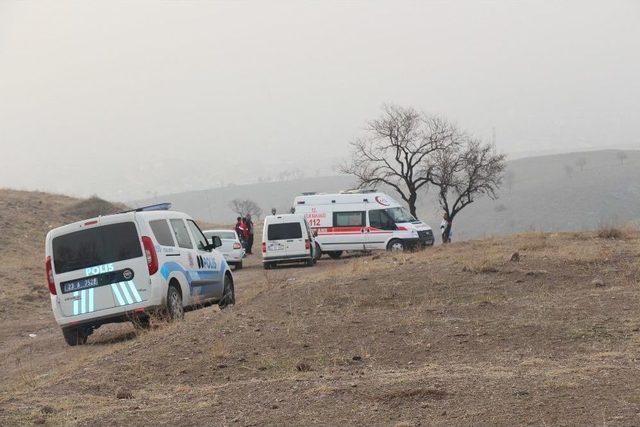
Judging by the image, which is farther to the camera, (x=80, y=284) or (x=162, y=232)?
(x=162, y=232)

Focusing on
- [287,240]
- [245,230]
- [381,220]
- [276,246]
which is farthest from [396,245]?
[245,230]

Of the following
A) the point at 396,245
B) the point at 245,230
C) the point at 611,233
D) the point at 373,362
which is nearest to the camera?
the point at 373,362

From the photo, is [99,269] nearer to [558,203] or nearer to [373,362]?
[373,362]

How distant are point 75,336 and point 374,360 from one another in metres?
6.71

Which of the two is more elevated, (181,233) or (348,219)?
(181,233)

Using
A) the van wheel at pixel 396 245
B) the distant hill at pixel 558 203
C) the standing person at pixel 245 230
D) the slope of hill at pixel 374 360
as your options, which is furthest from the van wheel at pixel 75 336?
the distant hill at pixel 558 203

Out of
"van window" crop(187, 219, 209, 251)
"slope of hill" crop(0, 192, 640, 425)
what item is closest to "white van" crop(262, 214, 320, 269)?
"van window" crop(187, 219, 209, 251)

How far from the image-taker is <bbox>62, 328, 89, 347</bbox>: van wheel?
1357cm

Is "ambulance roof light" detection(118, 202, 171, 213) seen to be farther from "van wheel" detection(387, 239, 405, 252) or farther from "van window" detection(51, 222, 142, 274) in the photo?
"van wheel" detection(387, 239, 405, 252)

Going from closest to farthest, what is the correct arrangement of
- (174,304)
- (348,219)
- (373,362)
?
1. (373,362)
2. (174,304)
3. (348,219)

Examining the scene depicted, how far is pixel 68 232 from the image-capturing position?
13.4 meters

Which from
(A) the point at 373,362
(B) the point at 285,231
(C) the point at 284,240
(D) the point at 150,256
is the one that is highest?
(D) the point at 150,256

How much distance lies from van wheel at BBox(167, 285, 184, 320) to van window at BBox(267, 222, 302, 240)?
638 inches

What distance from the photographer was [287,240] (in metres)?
30.2
